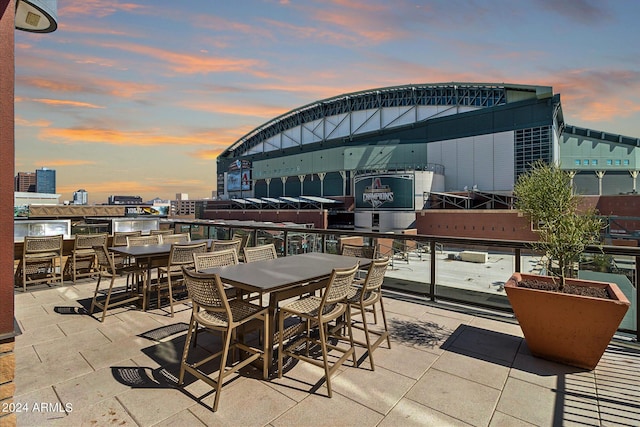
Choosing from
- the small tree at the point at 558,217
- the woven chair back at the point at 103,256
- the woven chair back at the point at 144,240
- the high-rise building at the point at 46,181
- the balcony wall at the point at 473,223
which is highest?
the high-rise building at the point at 46,181

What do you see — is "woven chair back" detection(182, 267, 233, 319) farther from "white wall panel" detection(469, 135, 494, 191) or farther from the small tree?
Result: "white wall panel" detection(469, 135, 494, 191)

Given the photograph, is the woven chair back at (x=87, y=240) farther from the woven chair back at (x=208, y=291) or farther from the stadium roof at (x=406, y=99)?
the stadium roof at (x=406, y=99)

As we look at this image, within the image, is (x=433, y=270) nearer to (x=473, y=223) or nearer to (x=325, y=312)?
(x=325, y=312)

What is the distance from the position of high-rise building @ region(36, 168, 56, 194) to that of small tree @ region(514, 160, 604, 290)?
12576 cm

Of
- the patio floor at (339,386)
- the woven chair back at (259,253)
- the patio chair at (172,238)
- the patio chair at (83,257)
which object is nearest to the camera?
the patio floor at (339,386)

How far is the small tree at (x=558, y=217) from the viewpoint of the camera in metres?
3.38

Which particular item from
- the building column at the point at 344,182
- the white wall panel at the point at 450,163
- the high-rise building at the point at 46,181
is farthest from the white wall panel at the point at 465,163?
the high-rise building at the point at 46,181

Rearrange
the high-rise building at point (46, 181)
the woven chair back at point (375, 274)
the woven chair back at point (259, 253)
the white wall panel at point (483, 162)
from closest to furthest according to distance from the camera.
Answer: the woven chair back at point (375, 274) < the woven chair back at point (259, 253) < the white wall panel at point (483, 162) < the high-rise building at point (46, 181)

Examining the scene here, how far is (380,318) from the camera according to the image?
181 inches

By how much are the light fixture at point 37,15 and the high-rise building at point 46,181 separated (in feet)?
401

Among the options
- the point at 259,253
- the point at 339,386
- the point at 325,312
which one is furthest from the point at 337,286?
the point at 259,253

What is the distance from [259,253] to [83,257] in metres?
4.98

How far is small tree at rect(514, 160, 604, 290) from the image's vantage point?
11.1 feet

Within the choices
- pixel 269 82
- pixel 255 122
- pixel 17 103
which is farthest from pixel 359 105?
pixel 17 103
